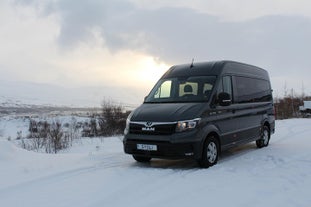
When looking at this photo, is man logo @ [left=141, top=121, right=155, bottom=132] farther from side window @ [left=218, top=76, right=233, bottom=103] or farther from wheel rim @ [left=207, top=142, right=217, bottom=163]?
side window @ [left=218, top=76, right=233, bottom=103]

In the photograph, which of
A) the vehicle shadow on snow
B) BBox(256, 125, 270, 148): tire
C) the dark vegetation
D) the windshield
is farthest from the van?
the dark vegetation

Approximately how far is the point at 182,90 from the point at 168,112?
44.0 inches

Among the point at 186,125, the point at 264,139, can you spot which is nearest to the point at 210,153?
Answer: the point at 186,125

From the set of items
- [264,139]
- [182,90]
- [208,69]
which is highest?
[208,69]

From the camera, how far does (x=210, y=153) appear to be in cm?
769

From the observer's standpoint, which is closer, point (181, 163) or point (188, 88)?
point (181, 163)

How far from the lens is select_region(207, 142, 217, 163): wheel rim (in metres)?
7.64

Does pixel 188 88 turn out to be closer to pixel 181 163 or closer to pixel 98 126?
pixel 181 163

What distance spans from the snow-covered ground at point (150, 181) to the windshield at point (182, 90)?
1.43m

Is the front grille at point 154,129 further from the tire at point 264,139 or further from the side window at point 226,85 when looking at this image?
the tire at point 264,139

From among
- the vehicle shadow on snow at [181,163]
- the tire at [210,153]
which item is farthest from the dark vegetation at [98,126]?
the tire at [210,153]

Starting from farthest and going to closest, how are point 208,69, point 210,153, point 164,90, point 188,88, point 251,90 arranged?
point 251,90
point 164,90
point 208,69
point 188,88
point 210,153

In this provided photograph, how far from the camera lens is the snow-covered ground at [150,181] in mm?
5320

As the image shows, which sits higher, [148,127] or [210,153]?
[148,127]
